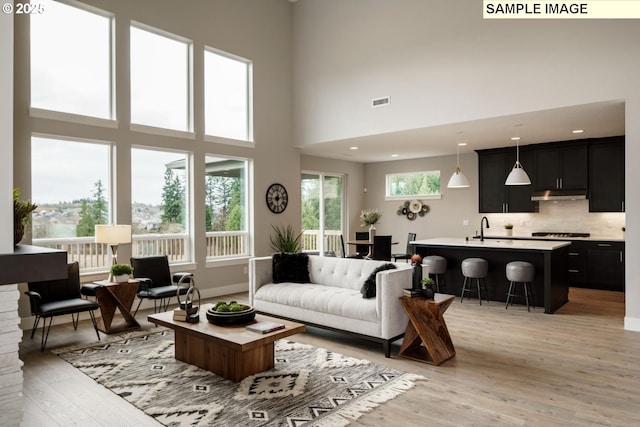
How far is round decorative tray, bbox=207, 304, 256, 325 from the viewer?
144 inches

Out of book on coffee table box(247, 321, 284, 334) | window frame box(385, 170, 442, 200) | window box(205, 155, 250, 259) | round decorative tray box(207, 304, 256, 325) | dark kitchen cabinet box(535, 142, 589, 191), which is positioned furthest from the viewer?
window frame box(385, 170, 442, 200)

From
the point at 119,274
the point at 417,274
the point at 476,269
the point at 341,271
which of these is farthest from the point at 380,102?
the point at 119,274

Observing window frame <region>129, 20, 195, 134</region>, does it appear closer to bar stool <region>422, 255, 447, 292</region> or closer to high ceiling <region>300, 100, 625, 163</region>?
high ceiling <region>300, 100, 625, 163</region>

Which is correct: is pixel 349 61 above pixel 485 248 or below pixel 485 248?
above

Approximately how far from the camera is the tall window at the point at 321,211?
31.8 feet

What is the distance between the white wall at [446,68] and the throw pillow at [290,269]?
9.16ft

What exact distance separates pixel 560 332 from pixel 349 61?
204 inches

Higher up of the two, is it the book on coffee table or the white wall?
the white wall

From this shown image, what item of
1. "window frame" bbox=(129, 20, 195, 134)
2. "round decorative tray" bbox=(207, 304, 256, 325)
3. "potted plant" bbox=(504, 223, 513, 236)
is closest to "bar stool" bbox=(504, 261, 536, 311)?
"potted plant" bbox=(504, 223, 513, 236)

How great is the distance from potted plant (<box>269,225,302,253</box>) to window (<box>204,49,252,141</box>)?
1806mm

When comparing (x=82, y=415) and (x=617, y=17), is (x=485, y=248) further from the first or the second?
(x=82, y=415)

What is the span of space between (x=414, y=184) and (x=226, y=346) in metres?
7.82

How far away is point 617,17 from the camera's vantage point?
4.88 meters

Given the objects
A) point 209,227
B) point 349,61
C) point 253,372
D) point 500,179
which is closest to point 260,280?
point 253,372
